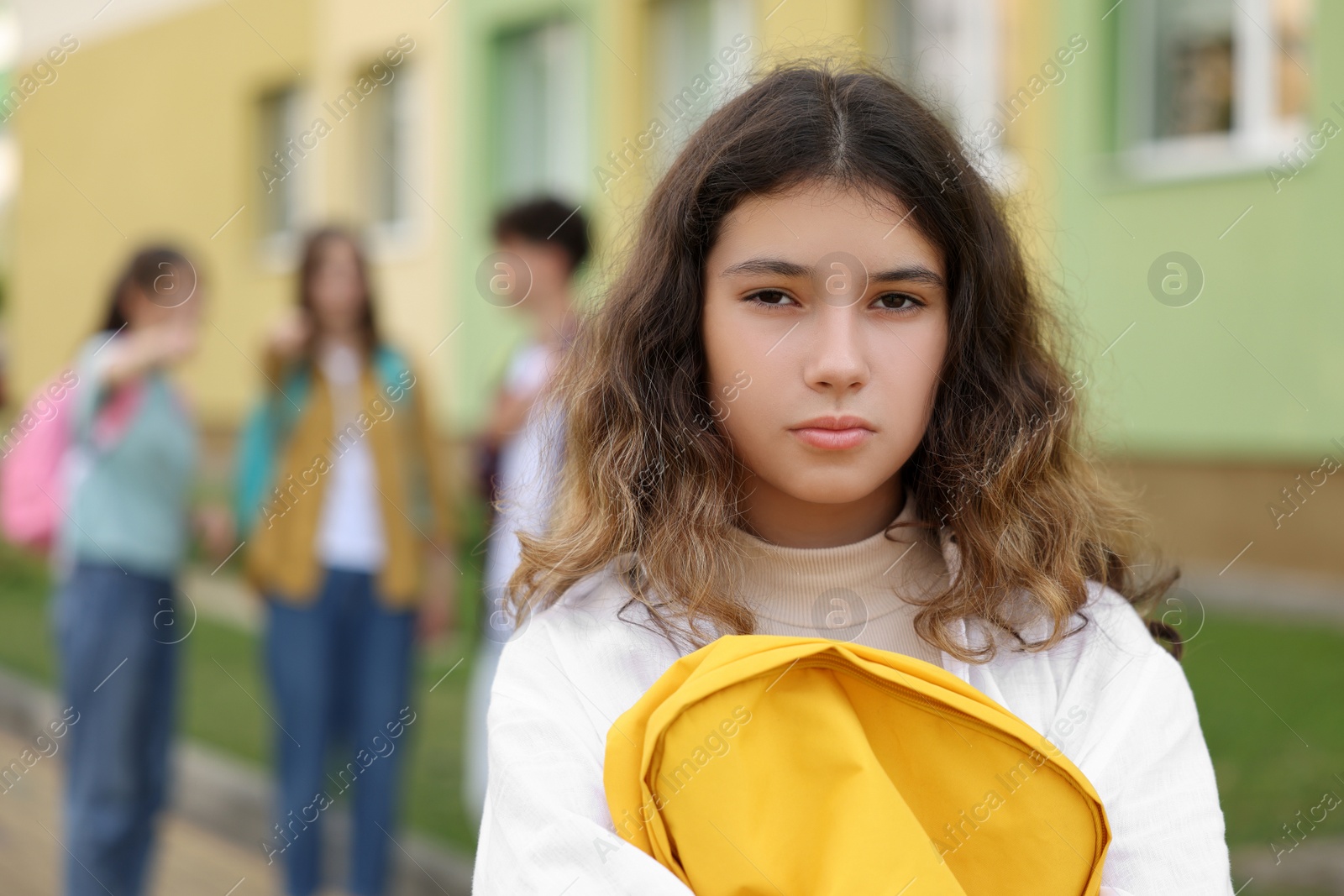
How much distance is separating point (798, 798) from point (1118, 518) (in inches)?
31.0

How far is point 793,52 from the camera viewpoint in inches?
90.5

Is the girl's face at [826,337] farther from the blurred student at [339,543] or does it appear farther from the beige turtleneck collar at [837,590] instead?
the blurred student at [339,543]

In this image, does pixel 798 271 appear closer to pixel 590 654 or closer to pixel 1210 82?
pixel 590 654

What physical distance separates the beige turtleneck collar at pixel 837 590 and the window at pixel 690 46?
8.29 m

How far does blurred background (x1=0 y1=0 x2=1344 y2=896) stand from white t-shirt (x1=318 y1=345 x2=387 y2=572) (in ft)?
1.65

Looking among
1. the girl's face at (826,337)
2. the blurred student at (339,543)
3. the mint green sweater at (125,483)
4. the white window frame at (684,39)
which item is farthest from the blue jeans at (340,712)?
the white window frame at (684,39)

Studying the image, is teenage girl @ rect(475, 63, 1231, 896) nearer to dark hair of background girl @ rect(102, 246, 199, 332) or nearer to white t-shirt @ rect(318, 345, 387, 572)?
white t-shirt @ rect(318, 345, 387, 572)

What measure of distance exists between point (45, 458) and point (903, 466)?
358 centimetres

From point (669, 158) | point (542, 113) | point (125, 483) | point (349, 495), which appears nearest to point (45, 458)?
point (125, 483)

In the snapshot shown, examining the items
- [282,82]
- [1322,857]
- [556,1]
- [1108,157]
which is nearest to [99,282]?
[282,82]

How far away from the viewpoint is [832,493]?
1539 mm

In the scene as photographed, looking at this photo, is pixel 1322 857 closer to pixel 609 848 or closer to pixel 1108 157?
pixel 609 848

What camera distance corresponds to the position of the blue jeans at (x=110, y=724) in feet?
14.1

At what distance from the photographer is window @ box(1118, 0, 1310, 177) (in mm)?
7566
